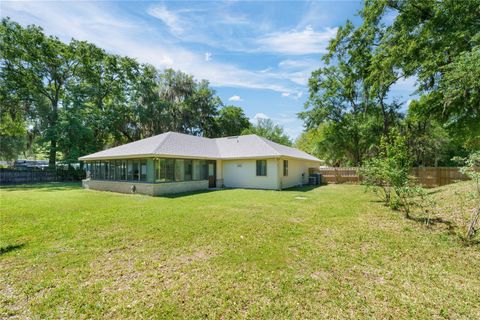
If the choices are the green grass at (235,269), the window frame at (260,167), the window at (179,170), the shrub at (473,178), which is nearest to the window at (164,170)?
the window at (179,170)

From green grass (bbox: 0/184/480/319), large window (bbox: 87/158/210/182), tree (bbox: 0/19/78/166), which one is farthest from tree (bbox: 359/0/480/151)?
tree (bbox: 0/19/78/166)

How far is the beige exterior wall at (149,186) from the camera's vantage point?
13094mm

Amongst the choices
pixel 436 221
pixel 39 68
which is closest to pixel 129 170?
pixel 436 221

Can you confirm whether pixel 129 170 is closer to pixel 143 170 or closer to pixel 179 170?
pixel 143 170

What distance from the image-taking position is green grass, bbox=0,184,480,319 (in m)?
3.05

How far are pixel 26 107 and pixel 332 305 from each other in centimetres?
3425

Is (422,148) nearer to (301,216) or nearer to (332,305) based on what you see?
(301,216)

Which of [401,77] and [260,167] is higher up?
[401,77]

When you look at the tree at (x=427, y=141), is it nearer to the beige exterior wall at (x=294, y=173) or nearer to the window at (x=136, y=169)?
the beige exterior wall at (x=294, y=173)

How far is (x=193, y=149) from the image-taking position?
53.9 ft

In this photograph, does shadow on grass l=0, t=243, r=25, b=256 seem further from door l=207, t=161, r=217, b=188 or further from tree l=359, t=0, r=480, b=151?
tree l=359, t=0, r=480, b=151

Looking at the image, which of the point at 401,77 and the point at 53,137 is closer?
the point at 401,77

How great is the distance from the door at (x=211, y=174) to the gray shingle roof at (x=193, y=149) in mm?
734

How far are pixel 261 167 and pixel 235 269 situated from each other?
1247cm
